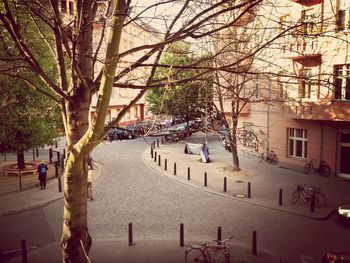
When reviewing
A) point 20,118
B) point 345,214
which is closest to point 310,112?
point 345,214

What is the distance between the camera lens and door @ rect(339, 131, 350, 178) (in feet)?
64.3

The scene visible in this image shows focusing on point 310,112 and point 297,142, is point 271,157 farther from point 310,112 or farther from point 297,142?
point 310,112

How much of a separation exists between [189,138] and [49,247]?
29552 mm

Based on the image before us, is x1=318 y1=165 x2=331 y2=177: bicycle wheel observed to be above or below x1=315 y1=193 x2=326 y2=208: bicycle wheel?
above

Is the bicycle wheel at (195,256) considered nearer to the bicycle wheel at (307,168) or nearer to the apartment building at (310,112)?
the apartment building at (310,112)

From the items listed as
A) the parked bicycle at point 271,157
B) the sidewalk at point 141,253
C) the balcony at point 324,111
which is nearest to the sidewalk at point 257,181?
the parked bicycle at point 271,157

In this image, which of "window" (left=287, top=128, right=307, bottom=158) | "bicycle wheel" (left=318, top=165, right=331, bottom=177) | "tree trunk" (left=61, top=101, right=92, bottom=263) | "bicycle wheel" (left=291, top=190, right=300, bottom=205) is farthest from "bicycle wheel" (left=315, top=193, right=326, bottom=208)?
"tree trunk" (left=61, top=101, right=92, bottom=263)

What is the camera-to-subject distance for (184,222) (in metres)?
12.8

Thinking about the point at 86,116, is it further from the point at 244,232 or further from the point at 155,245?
the point at 244,232

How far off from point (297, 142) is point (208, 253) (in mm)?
16145

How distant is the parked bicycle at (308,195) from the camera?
14.6 m

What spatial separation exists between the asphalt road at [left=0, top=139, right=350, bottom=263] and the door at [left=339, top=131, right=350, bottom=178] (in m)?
7.79

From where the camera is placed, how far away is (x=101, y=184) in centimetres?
1883

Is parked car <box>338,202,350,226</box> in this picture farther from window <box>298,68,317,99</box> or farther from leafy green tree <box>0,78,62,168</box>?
leafy green tree <box>0,78,62,168</box>
